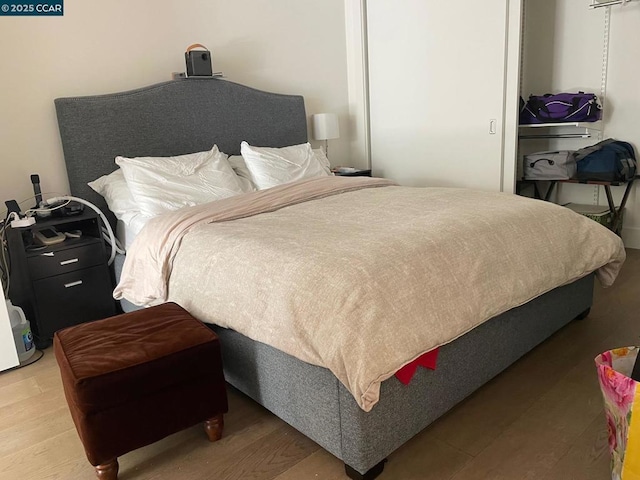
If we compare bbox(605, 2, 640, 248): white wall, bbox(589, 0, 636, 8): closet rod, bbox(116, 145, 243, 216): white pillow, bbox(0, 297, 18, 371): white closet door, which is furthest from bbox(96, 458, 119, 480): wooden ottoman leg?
bbox(589, 0, 636, 8): closet rod

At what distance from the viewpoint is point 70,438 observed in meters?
1.93

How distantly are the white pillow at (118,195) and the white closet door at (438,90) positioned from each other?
239 cm

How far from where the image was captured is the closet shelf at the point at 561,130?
3.76m

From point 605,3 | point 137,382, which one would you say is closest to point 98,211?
point 137,382

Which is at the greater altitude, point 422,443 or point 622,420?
point 622,420

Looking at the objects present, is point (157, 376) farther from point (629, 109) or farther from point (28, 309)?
point (629, 109)

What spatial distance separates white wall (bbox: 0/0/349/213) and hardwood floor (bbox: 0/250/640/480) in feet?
4.64

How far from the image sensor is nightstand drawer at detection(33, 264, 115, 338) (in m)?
2.62

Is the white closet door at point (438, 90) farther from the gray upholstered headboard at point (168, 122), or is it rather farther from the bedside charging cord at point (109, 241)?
the bedside charging cord at point (109, 241)

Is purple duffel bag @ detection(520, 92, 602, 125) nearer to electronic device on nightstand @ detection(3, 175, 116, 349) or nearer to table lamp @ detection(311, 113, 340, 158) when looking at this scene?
table lamp @ detection(311, 113, 340, 158)

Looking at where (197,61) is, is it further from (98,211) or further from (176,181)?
(98,211)

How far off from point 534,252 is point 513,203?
1.15 feet

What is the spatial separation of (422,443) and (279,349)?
0.61 meters

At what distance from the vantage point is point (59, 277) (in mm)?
2656
